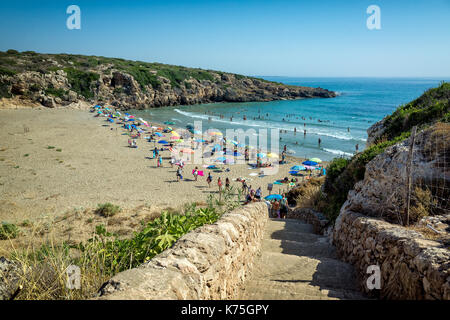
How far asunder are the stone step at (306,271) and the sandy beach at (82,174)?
7.94 meters

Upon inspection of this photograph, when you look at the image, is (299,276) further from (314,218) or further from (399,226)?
(314,218)

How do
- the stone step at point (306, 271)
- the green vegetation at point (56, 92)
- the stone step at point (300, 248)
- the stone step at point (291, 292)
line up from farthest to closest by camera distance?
the green vegetation at point (56, 92), the stone step at point (300, 248), the stone step at point (306, 271), the stone step at point (291, 292)

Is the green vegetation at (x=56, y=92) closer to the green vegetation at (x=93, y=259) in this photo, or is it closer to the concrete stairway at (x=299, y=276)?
the green vegetation at (x=93, y=259)

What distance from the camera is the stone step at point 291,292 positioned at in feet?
11.5

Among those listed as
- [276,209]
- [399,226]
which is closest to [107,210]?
[276,209]

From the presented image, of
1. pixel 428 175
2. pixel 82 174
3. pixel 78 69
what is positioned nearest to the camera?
pixel 428 175

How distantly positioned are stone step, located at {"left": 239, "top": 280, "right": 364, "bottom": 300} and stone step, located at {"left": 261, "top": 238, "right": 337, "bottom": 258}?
196 centimetres

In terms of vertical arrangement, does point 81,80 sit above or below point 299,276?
above

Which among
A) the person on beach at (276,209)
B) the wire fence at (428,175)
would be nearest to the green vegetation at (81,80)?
the person on beach at (276,209)

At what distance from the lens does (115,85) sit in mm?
67938

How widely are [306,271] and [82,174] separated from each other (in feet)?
64.9

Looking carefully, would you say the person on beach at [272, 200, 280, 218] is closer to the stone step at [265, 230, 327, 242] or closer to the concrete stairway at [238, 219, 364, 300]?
the stone step at [265, 230, 327, 242]

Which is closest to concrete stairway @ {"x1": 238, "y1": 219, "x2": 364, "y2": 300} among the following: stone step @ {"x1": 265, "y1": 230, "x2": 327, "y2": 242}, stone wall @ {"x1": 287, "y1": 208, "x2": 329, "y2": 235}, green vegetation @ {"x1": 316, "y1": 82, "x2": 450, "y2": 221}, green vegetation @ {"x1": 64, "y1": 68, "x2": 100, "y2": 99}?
stone step @ {"x1": 265, "y1": 230, "x2": 327, "y2": 242}
